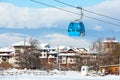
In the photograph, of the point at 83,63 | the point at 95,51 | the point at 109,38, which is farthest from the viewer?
the point at 109,38

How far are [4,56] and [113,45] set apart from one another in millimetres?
44421

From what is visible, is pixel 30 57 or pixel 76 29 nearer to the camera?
pixel 76 29

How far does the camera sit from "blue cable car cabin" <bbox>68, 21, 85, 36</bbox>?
14.6m

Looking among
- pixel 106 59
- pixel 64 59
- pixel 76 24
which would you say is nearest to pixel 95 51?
pixel 106 59

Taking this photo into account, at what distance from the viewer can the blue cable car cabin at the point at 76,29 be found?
47.9 ft

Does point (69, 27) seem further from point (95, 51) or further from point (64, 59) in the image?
point (64, 59)

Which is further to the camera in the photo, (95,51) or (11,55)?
(11,55)

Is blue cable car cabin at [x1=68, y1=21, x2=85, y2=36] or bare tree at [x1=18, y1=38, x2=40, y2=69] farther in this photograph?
bare tree at [x1=18, y1=38, x2=40, y2=69]

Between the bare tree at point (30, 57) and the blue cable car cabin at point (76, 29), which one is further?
the bare tree at point (30, 57)

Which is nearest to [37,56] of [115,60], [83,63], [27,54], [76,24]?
[27,54]

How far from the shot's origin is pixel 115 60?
88.6 metres

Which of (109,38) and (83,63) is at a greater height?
(109,38)

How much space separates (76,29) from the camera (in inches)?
576

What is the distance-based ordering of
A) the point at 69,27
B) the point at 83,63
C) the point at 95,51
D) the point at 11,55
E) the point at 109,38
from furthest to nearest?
the point at 11,55
the point at 109,38
the point at 95,51
the point at 83,63
the point at 69,27
